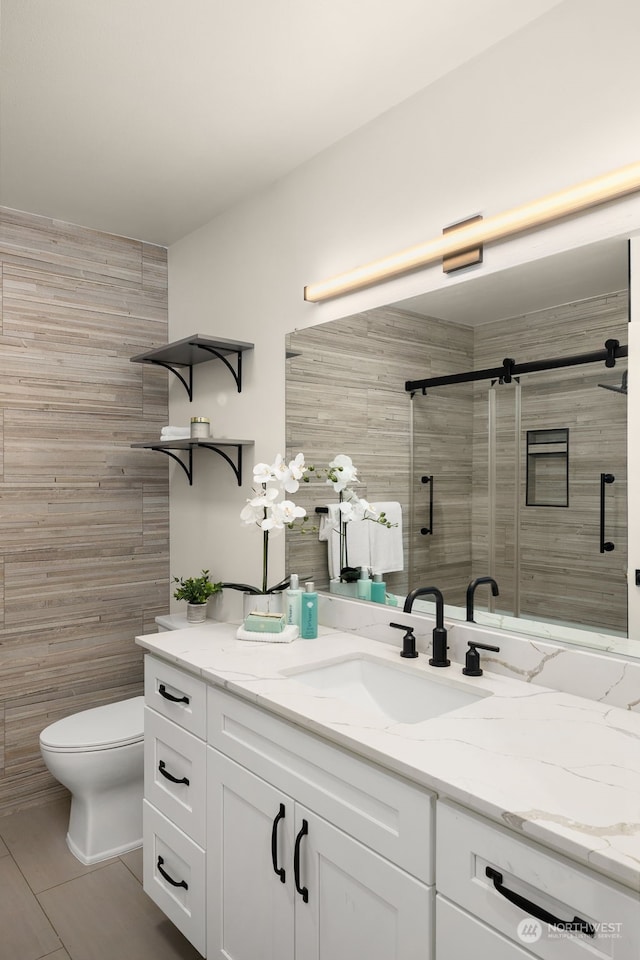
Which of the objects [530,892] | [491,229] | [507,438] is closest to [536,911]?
[530,892]

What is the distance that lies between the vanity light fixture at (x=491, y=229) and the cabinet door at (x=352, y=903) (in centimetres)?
144

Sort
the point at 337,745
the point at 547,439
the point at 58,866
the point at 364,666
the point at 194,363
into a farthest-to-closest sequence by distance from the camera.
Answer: the point at 194,363 → the point at 58,866 → the point at 364,666 → the point at 547,439 → the point at 337,745

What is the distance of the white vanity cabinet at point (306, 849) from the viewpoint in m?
1.09

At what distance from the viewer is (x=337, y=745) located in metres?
1.25

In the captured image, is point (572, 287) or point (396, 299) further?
point (396, 299)

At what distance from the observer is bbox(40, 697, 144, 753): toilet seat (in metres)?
2.24

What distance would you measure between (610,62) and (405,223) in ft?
2.11

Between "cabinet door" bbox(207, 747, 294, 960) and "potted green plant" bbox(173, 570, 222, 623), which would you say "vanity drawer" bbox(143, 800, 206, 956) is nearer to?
"cabinet door" bbox(207, 747, 294, 960)

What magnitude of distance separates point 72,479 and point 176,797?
1.55m

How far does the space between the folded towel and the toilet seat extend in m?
0.72

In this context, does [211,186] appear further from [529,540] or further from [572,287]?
[529,540]

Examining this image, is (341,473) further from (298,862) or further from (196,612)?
(298,862)

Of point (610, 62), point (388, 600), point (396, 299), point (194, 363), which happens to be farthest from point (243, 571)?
point (610, 62)

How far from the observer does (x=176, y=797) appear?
6.01ft
